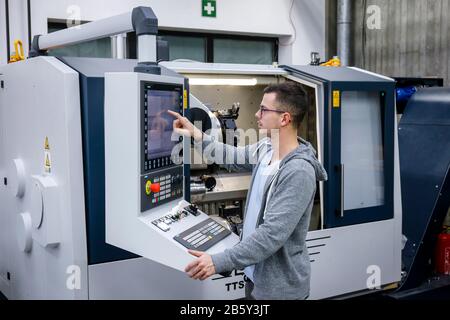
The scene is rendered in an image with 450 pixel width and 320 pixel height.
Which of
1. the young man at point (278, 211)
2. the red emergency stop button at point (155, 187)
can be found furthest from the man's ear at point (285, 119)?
the red emergency stop button at point (155, 187)

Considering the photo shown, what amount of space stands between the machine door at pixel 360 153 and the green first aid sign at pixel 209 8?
82.0 inches

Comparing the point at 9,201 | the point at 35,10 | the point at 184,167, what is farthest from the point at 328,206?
the point at 35,10

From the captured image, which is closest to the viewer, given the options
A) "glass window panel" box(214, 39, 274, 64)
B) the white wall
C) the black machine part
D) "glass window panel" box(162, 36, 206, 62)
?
the black machine part

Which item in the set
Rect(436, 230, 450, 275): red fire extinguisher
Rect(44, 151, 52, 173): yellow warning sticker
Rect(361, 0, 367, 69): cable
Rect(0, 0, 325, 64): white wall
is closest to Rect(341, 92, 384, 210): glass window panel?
Rect(436, 230, 450, 275): red fire extinguisher

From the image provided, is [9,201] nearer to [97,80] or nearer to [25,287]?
[25,287]

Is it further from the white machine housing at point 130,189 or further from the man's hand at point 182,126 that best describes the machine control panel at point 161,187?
the man's hand at point 182,126

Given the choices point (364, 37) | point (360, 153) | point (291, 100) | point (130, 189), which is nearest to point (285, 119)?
point (291, 100)

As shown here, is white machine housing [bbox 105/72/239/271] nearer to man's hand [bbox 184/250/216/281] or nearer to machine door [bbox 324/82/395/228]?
man's hand [bbox 184/250/216/281]

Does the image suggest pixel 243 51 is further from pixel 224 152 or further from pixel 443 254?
pixel 224 152

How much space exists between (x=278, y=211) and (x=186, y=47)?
344 centimetres

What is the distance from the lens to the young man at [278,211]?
5.49 feet

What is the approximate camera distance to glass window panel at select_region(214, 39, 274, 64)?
507 centimetres

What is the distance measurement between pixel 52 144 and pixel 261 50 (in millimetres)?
3638

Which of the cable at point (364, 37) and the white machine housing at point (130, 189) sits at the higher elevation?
the cable at point (364, 37)
